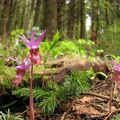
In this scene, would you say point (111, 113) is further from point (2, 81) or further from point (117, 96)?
point (2, 81)

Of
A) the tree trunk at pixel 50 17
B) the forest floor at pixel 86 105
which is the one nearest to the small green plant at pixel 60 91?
the forest floor at pixel 86 105

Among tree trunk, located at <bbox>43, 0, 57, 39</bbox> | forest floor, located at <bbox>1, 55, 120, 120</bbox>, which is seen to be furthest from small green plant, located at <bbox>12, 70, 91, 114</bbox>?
tree trunk, located at <bbox>43, 0, 57, 39</bbox>

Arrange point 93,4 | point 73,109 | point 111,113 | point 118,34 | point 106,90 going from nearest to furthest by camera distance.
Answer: point 111,113
point 73,109
point 106,90
point 118,34
point 93,4

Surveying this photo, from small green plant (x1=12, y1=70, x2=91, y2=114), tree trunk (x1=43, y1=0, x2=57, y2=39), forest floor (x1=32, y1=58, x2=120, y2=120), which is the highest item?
tree trunk (x1=43, y1=0, x2=57, y2=39)

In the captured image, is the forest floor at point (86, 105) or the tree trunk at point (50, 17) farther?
the tree trunk at point (50, 17)

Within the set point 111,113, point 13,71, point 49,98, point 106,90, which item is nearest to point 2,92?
point 13,71

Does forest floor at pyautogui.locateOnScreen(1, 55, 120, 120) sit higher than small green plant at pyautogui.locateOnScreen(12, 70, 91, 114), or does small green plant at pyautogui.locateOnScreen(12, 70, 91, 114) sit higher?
small green plant at pyautogui.locateOnScreen(12, 70, 91, 114)

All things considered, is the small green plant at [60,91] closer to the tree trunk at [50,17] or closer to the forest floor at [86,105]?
the forest floor at [86,105]

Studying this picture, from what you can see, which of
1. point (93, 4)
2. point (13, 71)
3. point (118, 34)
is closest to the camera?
point (13, 71)

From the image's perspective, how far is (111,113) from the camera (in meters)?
2.01

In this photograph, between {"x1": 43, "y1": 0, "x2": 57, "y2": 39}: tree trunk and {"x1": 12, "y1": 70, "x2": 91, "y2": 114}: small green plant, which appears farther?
{"x1": 43, "y1": 0, "x2": 57, "y2": 39}: tree trunk

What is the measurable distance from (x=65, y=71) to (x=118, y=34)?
5284mm

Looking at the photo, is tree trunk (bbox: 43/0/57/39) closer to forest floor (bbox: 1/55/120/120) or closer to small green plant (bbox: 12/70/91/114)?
forest floor (bbox: 1/55/120/120)

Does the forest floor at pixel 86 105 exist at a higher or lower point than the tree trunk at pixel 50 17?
lower
